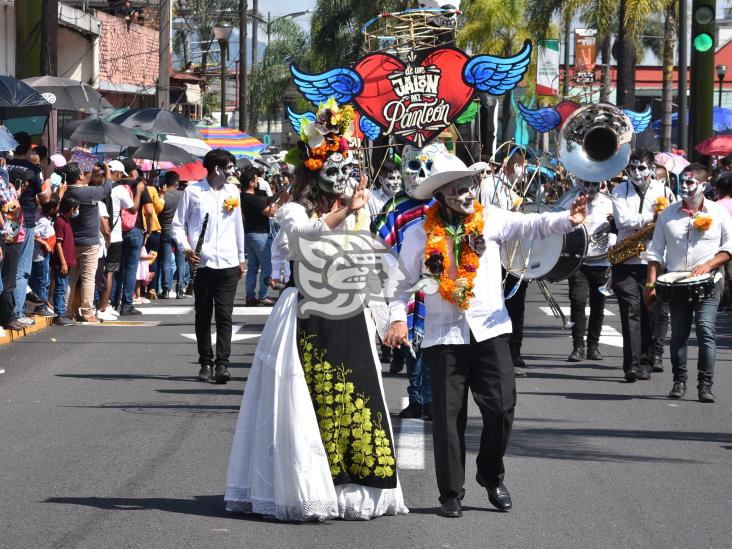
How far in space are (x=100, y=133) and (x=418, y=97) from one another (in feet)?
37.5

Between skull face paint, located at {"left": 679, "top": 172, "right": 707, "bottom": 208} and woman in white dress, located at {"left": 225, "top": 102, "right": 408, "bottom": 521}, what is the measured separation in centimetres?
494

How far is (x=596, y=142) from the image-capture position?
12.1 meters

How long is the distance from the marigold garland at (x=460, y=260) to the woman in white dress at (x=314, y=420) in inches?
16.7

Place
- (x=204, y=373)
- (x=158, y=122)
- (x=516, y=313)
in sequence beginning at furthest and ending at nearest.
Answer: (x=158, y=122), (x=516, y=313), (x=204, y=373)

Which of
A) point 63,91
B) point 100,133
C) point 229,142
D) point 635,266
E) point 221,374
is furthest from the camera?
point 229,142

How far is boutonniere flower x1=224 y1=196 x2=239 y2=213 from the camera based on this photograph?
12.4m

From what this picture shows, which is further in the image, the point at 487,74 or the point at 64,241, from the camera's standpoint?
the point at 64,241

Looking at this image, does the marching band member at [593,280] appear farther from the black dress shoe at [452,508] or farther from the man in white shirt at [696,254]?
the black dress shoe at [452,508]

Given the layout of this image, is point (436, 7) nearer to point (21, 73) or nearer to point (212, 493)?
point (212, 493)

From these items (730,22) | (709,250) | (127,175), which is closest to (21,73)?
(127,175)

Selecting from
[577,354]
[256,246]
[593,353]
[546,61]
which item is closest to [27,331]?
[256,246]

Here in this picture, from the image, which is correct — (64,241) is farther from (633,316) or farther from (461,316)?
(461,316)

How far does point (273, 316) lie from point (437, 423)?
1.06m

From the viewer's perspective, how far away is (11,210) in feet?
46.5
